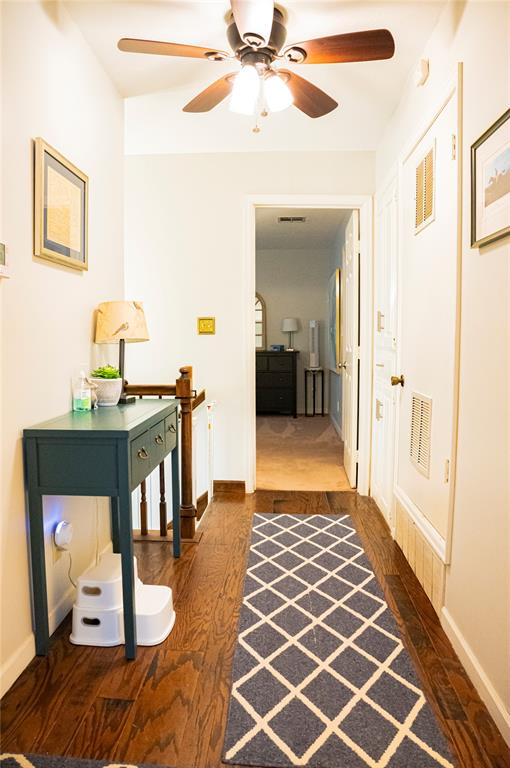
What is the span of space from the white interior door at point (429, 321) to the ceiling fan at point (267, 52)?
17.0 inches

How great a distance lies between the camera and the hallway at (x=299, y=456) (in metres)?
4.00

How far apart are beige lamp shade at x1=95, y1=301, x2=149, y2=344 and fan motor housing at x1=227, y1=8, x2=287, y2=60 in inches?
46.4

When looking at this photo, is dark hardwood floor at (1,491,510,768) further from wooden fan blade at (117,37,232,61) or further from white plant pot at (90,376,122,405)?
wooden fan blade at (117,37,232,61)

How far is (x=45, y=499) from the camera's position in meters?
1.90

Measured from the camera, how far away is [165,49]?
6.23 ft

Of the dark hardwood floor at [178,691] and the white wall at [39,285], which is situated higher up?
the white wall at [39,285]

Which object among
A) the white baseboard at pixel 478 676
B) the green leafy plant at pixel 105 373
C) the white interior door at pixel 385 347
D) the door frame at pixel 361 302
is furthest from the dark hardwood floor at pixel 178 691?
the door frame at pixel 361 302

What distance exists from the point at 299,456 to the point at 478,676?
3324 millimetres

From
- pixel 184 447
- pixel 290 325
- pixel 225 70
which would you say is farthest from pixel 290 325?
pixel 225 70

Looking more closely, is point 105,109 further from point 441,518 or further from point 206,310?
point 441,518

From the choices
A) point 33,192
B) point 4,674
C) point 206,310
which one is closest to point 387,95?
point 206,310

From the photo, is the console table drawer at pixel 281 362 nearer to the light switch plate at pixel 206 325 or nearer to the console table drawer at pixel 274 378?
the console table drawer at pixel 274 378

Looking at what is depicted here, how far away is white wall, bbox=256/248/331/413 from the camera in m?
7.55

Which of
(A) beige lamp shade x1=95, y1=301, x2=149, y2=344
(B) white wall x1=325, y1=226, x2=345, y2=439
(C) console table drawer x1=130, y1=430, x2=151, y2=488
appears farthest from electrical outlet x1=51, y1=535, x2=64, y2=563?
(B) white wall x1=325, y1=226, x2=345, y2=439
